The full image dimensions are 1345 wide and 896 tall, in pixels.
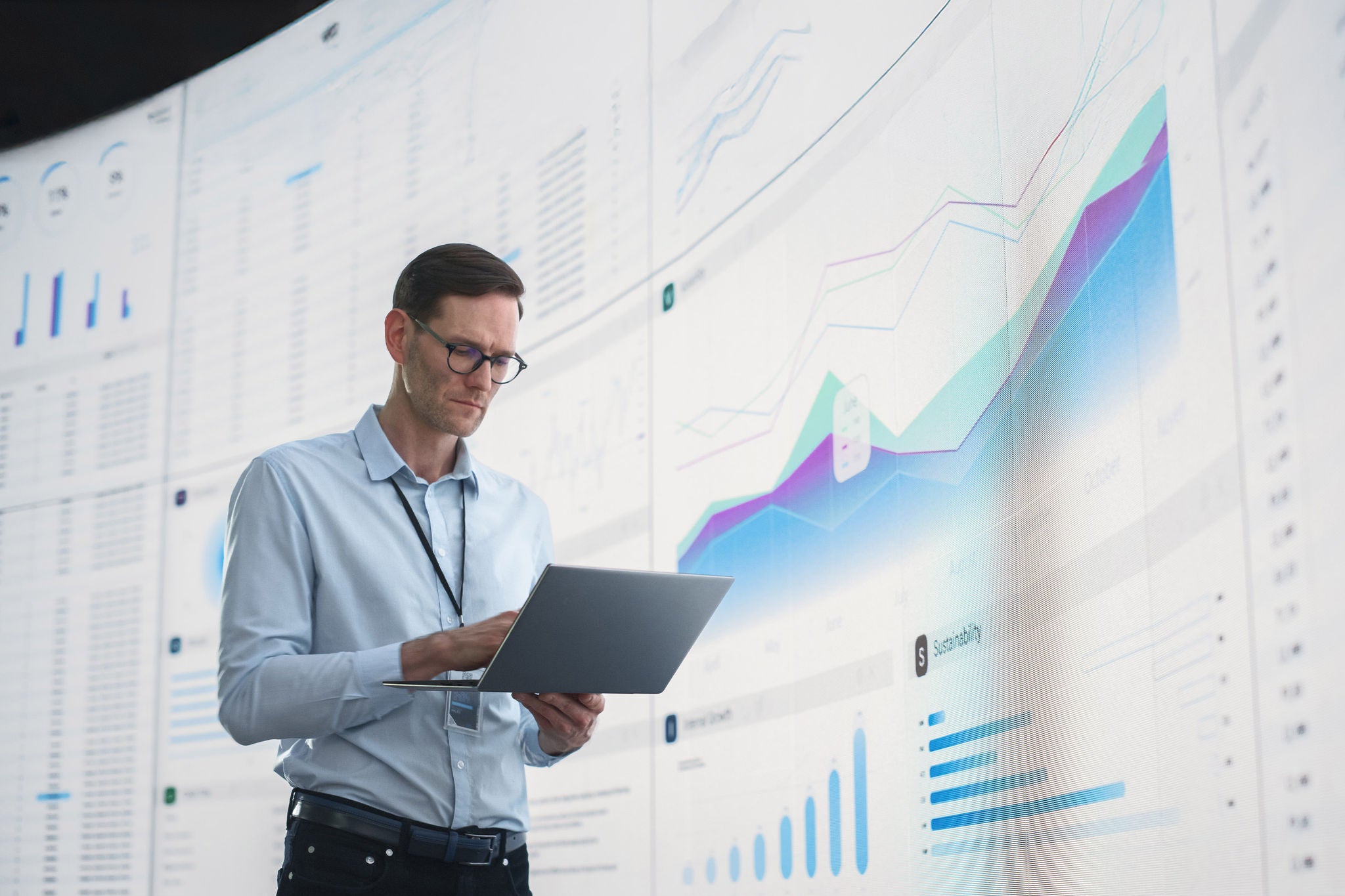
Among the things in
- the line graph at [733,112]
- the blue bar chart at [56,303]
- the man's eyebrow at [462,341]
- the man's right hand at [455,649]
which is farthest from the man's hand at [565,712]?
the blue bar chart at [56,303]

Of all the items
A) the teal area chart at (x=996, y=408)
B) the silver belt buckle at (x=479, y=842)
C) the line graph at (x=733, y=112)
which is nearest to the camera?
the teal area chart at (x=996, y=408)

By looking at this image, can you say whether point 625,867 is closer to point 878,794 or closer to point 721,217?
point 878,794

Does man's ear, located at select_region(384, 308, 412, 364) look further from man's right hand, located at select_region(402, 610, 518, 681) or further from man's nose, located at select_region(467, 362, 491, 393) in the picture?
man's right hand, located at select_region(402, 610, 518, 681)

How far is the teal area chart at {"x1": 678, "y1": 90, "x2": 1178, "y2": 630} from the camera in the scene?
1.07 metres

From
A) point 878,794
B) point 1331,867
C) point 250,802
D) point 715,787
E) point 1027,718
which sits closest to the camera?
point 1331,867

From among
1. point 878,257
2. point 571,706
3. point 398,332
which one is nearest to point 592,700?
point 571,706

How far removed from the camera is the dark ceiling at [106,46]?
3133mm

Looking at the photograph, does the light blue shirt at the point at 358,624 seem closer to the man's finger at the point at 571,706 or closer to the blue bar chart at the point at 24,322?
the man's finger at the point at 571,706

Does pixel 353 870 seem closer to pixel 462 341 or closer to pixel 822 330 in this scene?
pixel 462 341

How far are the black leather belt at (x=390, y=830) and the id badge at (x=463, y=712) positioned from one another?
10 centimetres

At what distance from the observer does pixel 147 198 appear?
3.25m

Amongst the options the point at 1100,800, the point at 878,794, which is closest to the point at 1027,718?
the point at 1100,800

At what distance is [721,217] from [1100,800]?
109 cm

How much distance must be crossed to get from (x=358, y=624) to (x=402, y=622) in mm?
46
